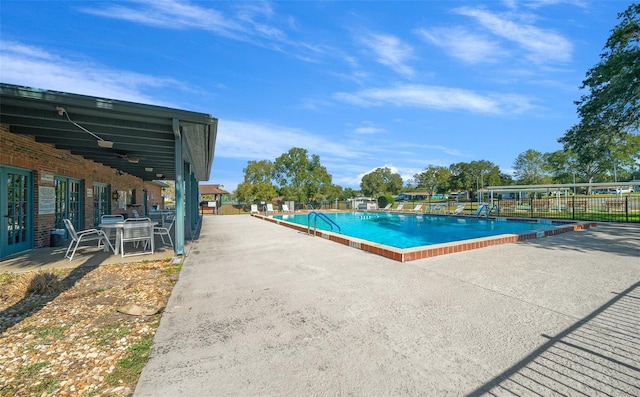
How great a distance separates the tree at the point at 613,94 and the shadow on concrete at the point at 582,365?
12238 millimetres

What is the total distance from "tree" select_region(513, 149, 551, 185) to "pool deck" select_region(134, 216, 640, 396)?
202ft

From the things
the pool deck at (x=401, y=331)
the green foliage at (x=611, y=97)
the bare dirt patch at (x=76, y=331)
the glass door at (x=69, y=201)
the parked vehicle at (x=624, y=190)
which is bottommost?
the bare dirt patch at (x=76, y=331)

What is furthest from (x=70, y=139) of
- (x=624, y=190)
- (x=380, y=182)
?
(x=624, y=190)

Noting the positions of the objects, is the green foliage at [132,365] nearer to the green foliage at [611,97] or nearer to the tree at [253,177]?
the green foliage at [611,97]

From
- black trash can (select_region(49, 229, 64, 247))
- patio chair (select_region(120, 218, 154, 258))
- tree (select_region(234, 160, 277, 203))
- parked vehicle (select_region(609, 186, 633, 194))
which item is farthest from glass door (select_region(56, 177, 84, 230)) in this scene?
parked vehicle (select_region(609, 186, 633, 194))

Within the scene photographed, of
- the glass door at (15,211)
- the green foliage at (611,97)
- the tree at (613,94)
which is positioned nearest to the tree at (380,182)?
the green foliage at (611,97)

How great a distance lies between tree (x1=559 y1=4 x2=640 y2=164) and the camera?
10.2 m

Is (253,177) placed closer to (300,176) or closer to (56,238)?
(300,176)

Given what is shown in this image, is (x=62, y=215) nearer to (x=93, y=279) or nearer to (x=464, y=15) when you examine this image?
(x=93, y=279)

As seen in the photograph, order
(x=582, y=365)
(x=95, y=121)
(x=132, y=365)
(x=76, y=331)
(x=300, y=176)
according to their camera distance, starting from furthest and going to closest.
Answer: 1. (x=300, y=176)
2. (x=95, y=121)
3. (x=76, y=331)
4. (x=132, y=365)
5. (x=582, y=365)

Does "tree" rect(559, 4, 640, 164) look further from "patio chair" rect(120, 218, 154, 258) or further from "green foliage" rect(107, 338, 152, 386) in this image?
"patio chair" rect(120, 218, 154, 258)

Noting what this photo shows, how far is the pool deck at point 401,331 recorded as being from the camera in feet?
6.05

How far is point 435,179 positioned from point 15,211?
67.5 metres

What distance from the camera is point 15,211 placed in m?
6.36
